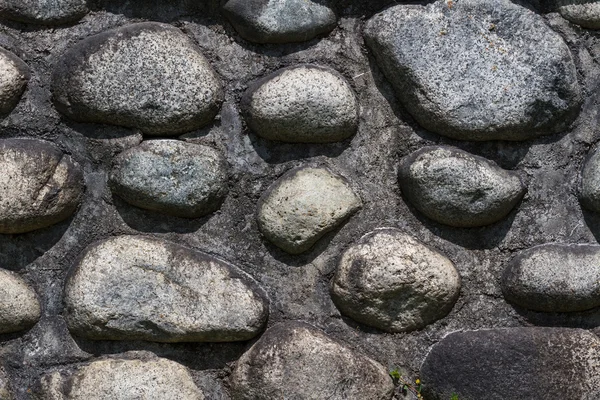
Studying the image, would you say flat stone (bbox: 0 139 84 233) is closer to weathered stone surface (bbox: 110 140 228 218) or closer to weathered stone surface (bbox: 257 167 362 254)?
weathered stone surface (bbox: 110 140 228 218)

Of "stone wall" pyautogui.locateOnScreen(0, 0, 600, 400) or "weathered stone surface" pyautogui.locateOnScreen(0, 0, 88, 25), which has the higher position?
"weathered stone surface" pyautogui.locateOnScreen(0, 0, 88, 25)

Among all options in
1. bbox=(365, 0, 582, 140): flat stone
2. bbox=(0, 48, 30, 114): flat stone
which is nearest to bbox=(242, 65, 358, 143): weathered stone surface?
bbox=(365, 0, 582, 140): flat stone

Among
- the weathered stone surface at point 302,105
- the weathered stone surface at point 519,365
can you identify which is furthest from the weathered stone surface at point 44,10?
the weathered stone surface at point 519,365

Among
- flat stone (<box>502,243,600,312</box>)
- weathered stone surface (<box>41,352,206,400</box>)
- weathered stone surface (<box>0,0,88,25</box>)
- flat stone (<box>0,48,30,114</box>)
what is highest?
weathered stone surface (<box>0,0,88,25</box>)

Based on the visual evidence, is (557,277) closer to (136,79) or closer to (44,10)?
(136,79)

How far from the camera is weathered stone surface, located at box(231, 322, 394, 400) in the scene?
143 cm

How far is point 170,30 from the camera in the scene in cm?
143

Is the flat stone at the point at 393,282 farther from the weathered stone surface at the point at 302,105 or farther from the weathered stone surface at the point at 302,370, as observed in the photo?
the weathered stone surface at the point at 302,105

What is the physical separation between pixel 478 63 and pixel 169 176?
532 mm

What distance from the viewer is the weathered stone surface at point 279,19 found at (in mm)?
1409

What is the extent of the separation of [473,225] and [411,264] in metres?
0.13

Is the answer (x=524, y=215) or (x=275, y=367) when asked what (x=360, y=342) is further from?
(x=524, y=215)

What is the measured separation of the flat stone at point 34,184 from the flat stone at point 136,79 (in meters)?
0.08

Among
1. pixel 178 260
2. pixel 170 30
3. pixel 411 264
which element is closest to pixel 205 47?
pixel 170 30
